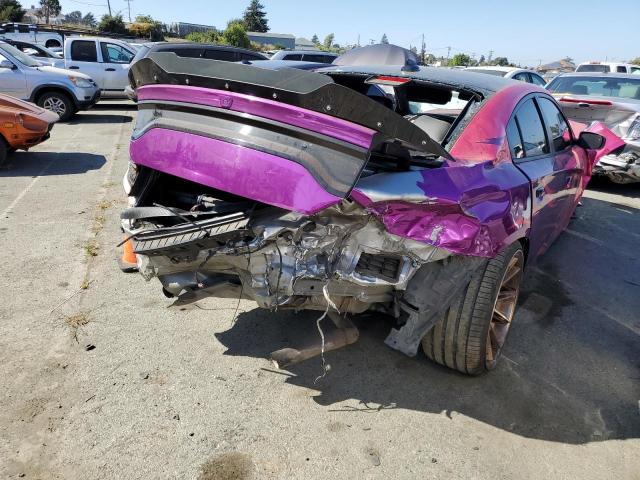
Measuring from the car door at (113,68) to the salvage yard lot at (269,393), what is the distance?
1056 cm

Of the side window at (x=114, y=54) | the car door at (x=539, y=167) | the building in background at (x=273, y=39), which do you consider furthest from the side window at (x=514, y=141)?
the building in background at (x=273, y=39)

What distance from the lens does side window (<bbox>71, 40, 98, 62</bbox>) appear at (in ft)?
43.1

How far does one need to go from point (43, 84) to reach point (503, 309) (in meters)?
10.9

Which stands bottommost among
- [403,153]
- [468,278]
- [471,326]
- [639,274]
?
[639,274]

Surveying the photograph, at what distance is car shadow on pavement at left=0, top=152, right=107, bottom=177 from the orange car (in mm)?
242

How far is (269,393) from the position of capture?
106 inches

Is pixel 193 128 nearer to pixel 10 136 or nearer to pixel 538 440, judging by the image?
pixel 538 440

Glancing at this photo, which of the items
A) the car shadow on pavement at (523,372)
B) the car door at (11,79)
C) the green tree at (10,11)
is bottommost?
the car shadow on pavement at (523,372)

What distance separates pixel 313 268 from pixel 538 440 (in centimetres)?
150

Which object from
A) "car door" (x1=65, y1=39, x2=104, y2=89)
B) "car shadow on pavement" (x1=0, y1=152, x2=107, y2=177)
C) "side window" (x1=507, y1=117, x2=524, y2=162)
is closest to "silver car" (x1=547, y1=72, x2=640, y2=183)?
"side window" (x1=507, y1=117, x2=524, y2=162)

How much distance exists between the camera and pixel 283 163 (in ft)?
7.02

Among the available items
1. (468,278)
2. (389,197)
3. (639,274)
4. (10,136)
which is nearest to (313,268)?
(389,197)

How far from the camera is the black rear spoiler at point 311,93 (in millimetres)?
2047

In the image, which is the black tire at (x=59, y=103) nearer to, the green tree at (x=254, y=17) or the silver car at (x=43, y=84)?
the silver car at (x=43, y=84)
